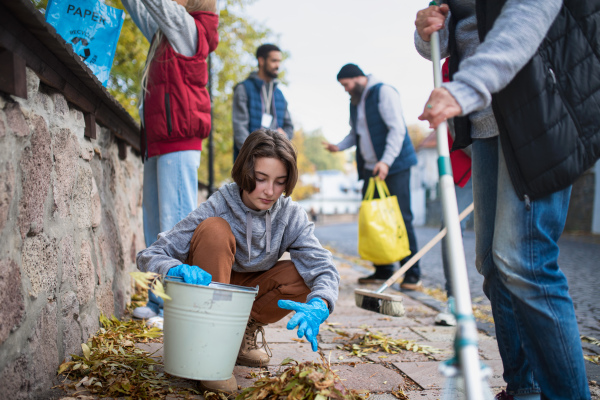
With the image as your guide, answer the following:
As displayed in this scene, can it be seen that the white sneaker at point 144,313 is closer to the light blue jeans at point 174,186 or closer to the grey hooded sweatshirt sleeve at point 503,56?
the light blue jeans at point 174,186

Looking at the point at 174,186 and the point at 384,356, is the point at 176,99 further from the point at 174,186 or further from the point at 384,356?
the point at 384,356

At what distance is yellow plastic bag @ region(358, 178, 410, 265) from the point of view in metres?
4.50

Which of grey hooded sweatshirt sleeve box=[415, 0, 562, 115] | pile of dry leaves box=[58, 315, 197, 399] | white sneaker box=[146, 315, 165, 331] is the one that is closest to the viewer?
grey hooded sweatshirt sleeve box=[415, 0, 562, 115]

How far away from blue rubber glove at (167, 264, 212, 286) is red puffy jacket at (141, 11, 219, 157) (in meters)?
1.29

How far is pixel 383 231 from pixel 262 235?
7.48 feet

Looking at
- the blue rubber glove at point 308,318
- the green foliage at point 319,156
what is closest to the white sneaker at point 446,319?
the blue rubber glove at point 308,318

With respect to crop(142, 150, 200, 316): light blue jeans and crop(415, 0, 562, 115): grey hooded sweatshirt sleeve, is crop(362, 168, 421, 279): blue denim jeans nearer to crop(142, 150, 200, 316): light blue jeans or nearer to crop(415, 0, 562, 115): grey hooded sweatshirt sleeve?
crop(142, 150, 200, 316): light blue jeans

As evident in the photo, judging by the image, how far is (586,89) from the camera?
1.59 metres

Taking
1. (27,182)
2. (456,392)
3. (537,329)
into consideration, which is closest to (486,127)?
(537,329)

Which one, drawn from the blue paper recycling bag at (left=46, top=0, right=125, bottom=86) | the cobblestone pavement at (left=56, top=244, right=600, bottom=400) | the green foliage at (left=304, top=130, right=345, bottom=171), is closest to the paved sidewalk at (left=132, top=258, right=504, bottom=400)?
the cobblestone pavement at (left=56, top=244, right=600, bottom=400)

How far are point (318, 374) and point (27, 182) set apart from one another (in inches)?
49.7

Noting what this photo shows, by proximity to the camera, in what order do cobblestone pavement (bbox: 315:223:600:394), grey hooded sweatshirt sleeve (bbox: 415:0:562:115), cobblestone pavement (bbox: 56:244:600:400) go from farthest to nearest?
cobblestone pavement (bbox: 315:223:600:394), cobblestone pavement (bbox: 56:244:600:400), grey hooded sweatshirt sleeve (bbox: 415:0:562:115)

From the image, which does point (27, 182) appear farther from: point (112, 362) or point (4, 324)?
point (112, 362)

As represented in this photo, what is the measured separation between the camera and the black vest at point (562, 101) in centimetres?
159
